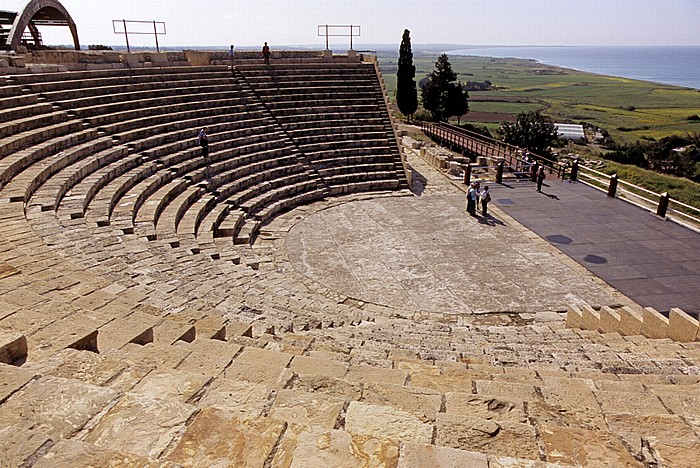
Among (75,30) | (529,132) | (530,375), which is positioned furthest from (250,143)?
(75,30)

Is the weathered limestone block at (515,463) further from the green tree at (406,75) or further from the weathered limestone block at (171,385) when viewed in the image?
the green tree at (406,75)

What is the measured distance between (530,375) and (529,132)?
25203 mm

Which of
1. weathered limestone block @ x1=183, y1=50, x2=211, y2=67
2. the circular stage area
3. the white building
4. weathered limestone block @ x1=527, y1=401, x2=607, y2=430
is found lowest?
the white building

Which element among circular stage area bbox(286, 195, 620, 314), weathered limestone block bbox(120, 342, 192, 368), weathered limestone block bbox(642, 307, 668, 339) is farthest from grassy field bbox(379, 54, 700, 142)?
weathered limestone block bbox(120, 342, 192, 368)

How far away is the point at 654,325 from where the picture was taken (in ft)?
24.5

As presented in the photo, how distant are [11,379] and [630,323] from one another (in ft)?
27.5

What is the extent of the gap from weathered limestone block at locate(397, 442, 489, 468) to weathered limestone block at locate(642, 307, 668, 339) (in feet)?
20.0

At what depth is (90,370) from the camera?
3.60 meters

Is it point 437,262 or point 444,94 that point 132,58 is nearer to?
point 437,262

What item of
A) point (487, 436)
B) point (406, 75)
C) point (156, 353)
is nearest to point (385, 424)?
point (487, 436)

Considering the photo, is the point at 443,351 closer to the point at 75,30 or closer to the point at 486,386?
the point at 486,386

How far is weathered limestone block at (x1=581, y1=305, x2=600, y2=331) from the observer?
827 centimetres

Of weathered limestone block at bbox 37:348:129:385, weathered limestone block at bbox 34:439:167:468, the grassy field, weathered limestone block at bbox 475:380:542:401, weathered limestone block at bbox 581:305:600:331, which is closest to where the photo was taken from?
weathered limestone block at bbox 34:439:167:468

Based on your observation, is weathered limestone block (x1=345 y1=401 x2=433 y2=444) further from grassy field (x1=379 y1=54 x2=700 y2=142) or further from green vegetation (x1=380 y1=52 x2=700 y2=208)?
grassy field (x1=379 y1=54 x2=700 y2=142)
